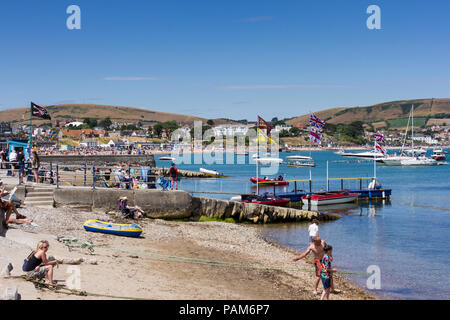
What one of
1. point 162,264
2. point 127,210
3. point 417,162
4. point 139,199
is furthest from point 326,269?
point 417,162

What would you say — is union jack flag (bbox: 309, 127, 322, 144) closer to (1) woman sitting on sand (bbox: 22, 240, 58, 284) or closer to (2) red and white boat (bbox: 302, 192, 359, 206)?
(2) red and white boat (bbox: 302, 192, 359, 206)

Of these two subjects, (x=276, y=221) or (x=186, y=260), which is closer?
(x=186, y=260)

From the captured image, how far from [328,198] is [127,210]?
2364 centimetres

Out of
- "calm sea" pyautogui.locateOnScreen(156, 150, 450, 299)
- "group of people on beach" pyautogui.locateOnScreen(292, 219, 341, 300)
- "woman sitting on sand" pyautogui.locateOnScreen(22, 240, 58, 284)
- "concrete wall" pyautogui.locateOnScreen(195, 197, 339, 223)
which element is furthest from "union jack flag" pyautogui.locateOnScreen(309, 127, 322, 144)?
"woman sitting on sand" pyautogui.locateOnScreen(22, 240, 58, 284)

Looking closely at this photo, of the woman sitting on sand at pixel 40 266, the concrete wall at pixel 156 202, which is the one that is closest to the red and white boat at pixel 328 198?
the concrete wall at pixel 156 202

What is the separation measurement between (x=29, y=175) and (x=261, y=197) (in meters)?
17.5

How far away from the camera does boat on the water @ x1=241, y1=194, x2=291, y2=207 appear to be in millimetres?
34406

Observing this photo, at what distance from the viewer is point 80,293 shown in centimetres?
939

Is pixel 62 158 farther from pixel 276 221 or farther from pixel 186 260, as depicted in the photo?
pixel 186 260

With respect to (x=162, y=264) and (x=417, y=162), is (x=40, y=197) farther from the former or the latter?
(x=417, y=162)

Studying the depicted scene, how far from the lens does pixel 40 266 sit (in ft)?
32.1

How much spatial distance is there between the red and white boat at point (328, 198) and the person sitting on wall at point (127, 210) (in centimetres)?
2164

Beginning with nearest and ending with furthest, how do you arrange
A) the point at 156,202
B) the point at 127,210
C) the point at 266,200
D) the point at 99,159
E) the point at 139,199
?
the point at 127,210 → the point at 139,199 → the point at 156,202 → the point at 266,200 → the point at 99,159
